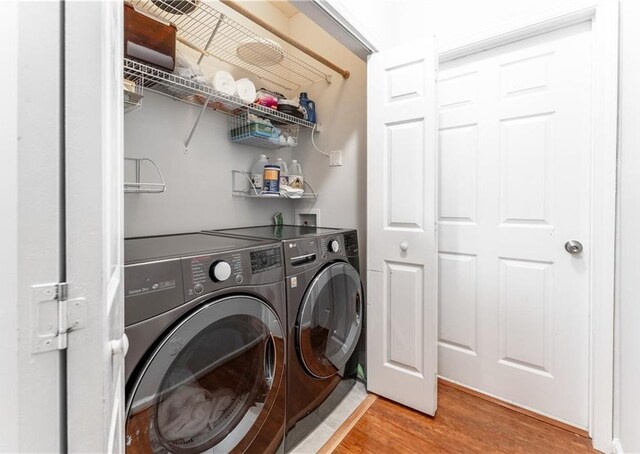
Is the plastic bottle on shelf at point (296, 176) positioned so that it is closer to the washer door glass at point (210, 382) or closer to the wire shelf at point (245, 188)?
the wire shelf at point (245, 188)

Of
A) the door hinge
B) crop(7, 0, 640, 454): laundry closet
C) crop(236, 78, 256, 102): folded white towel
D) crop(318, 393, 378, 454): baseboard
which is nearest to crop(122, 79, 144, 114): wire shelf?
crop(7, 0, 640, 454): laundry closet

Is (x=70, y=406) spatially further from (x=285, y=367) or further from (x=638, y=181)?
(x=638, y=181)

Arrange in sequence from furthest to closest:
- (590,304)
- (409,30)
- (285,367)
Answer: (409,30)
(590,304)
(285,367)

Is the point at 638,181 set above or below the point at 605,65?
below

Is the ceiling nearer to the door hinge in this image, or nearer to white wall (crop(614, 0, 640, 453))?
white wall (crop(614, 0, 640, 453))

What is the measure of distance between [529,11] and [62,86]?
80.6 inches

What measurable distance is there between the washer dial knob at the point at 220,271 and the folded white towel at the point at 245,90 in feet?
3.49

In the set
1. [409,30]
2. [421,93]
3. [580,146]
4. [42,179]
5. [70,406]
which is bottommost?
[70,406]

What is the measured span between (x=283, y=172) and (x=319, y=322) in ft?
3.76

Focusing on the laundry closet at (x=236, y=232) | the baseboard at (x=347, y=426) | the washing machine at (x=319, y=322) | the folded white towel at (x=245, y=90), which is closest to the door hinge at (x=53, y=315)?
the laundry closet at (x=236, y=232)

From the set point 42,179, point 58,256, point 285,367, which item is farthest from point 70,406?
point 285,367

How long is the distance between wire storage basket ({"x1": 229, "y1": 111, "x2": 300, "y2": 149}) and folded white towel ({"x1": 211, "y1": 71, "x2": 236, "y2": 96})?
0.16m

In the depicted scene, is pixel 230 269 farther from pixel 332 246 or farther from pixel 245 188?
pixel 245 188

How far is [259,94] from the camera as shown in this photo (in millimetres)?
1761
